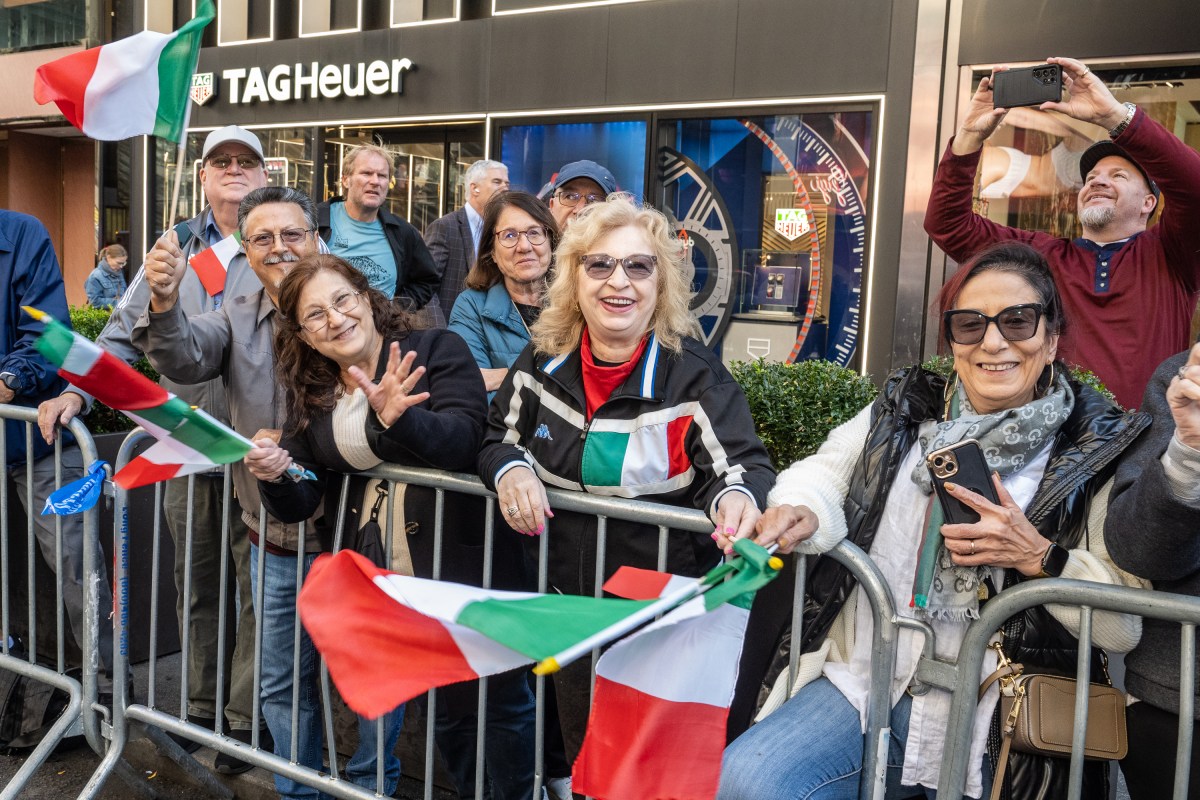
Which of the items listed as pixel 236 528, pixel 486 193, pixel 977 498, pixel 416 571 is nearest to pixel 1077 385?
pixel 977 498

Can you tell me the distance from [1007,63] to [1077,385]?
6.02 m

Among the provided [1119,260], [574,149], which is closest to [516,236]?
[1119,260]

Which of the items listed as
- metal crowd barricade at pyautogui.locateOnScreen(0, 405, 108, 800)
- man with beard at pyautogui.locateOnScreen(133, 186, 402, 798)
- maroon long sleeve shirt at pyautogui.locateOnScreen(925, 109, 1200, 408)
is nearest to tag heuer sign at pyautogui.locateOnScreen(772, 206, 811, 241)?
maroon long sleeve shirt at pyautogui.locateOnScreen(925, 109, 1200, 408)

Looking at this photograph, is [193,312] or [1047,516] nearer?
[1047,516]

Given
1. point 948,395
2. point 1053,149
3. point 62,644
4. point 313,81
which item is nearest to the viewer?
point 948,395

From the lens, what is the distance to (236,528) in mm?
4039

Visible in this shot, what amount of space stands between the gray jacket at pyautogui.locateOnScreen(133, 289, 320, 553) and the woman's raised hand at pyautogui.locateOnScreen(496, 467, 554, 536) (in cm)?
105

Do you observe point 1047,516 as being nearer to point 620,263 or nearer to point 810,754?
point 810,754

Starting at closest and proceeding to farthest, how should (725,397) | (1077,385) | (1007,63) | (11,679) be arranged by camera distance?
(1077,385), (725,397), (11,679), (1007,63)

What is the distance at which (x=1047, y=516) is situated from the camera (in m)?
2.35

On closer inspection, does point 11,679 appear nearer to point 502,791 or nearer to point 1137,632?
point 502,791

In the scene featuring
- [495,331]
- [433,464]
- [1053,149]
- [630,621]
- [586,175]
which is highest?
[1053,149]

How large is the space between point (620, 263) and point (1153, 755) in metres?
1.87

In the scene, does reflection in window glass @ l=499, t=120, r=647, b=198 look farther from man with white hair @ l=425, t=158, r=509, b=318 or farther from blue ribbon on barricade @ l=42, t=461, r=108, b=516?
blue ribbon on barricade @ l=42, t=461, r=108, b=516
